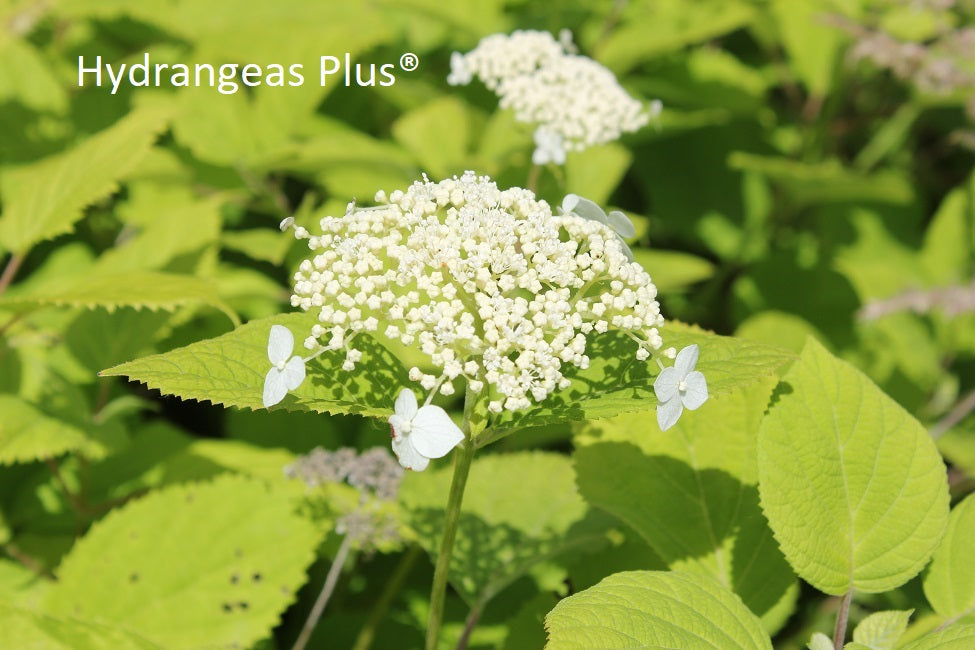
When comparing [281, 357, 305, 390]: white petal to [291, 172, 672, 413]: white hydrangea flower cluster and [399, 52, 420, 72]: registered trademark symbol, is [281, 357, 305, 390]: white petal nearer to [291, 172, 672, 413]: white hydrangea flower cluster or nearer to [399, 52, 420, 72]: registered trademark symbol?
[291, 172, 672, 413]: white hydrangea flower cluster

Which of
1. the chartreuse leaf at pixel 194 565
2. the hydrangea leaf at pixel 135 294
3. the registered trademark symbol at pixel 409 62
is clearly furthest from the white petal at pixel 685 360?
the registered trademark symbol at pixel 409 62

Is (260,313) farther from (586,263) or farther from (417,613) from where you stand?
(586,263)

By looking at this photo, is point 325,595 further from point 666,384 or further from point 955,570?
point 955,570

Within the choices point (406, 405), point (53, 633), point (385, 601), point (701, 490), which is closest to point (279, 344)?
point (406, 405)

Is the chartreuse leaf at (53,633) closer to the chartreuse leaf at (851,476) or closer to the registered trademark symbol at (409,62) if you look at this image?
the chartreuse leaf at (851,476)

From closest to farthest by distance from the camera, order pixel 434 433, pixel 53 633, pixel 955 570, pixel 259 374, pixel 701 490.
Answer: pixel 434 433
pixel 259 374
pixel 53 633
pixel 955 570
pixel 701 490

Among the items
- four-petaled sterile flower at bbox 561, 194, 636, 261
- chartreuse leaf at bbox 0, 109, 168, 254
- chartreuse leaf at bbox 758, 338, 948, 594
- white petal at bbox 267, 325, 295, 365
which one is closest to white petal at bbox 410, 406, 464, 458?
white petal at bbox 267, 325, 295, 365
